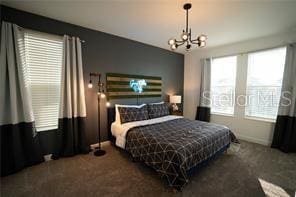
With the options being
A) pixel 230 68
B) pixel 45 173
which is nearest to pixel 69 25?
pixel 45 173

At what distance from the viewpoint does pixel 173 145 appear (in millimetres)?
2002

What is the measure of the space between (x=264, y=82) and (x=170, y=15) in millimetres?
2919

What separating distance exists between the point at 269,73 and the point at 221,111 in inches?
59.7

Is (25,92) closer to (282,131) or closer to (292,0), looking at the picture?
(292,0)

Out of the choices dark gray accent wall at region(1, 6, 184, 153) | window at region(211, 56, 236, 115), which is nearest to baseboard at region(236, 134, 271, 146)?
window at region(211, 56, 236, 115)

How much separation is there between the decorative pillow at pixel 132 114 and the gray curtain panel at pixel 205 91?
2.03 meters

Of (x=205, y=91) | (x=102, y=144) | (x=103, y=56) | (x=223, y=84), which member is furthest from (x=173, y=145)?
(x=223, y=84)

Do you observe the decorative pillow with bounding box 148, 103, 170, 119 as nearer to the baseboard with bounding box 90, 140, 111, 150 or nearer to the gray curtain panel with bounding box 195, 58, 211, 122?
the baseboard with bounding box 90, 140, 111, 150

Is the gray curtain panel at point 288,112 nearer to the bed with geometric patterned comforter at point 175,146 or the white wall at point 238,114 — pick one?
the white wall at point 238,114

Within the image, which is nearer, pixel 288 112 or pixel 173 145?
pixel 173 145

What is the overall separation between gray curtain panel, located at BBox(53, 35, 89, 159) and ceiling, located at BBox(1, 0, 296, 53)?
558mm

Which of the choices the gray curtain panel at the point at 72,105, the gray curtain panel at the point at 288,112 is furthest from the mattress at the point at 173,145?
the gray curtain panel at the point at 288,112

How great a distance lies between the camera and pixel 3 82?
219cm

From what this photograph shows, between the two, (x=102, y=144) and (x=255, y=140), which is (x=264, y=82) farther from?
(x=102, y=144)
